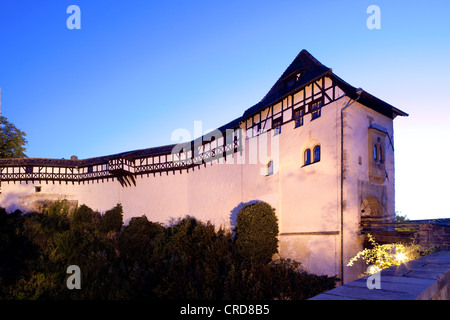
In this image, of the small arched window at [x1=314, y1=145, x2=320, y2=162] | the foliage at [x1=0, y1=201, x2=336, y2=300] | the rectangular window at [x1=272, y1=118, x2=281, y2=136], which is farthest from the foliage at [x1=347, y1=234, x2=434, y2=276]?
the rectangular window at [x1=272, y1=118, x2=281, y2=136]

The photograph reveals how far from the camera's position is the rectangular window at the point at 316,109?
13.6 m

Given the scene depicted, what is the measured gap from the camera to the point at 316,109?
13680 mm

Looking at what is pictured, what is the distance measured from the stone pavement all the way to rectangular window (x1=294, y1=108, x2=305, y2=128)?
1092cm

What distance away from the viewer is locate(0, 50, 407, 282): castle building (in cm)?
1245

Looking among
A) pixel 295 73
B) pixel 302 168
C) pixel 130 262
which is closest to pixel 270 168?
pixel 302 168

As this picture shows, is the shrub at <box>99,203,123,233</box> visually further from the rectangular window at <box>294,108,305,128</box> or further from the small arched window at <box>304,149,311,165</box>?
the rectangular window at <box>294,108,305,128</box>

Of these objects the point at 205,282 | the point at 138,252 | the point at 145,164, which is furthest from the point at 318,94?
the point at 145,164

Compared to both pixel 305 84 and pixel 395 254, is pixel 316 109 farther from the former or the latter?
pixel 395 254

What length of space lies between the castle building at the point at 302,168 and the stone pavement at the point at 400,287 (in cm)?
867

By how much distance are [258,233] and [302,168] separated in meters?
3.44

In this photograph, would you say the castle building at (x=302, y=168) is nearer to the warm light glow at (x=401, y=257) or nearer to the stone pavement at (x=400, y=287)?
the warm light glow at (x=401, y=257)

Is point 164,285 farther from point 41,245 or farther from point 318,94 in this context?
point 41,245

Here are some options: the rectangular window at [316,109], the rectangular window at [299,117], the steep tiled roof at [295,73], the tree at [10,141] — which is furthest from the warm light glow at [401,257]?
the tree at [10,141]

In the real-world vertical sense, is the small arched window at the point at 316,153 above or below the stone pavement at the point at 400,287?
above
